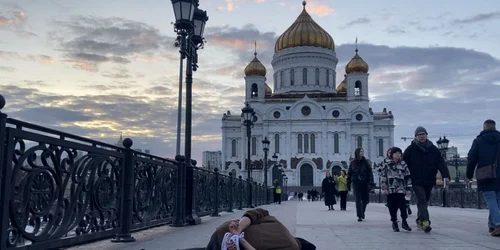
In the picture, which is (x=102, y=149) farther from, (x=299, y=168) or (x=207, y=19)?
(x=299, y=168)

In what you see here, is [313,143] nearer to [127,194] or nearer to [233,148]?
[233,148]

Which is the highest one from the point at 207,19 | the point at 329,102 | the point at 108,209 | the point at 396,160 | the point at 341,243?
the point at 329,102

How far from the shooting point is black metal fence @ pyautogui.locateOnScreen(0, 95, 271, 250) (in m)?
4.60

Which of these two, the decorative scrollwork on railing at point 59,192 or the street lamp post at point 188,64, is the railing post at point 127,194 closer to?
the decorative scrollwork on railing at point 59,192

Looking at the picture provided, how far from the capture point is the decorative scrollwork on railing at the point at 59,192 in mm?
4727

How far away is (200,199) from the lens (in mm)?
12320

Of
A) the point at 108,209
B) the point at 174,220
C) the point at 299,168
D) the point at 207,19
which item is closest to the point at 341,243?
the point at 108,209

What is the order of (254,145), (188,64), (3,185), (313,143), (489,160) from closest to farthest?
(3,185) → (489,160) → (188,64) → (313,143) → (254,145)

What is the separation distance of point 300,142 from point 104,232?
72164mm

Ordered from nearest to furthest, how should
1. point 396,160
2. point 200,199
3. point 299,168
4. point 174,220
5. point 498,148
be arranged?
point 498,148 → point 396,160 → point 174,220 → point 200,199 → point 299,168

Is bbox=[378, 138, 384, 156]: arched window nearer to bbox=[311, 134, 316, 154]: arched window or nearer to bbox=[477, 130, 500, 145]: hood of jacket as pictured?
bbox=[311, 134, 316, 154]: arched window

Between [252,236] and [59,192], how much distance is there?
241 cm

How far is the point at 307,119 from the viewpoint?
7794 centimetres

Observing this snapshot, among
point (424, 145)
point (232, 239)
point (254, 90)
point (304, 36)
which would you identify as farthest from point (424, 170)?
point (304, 36)
